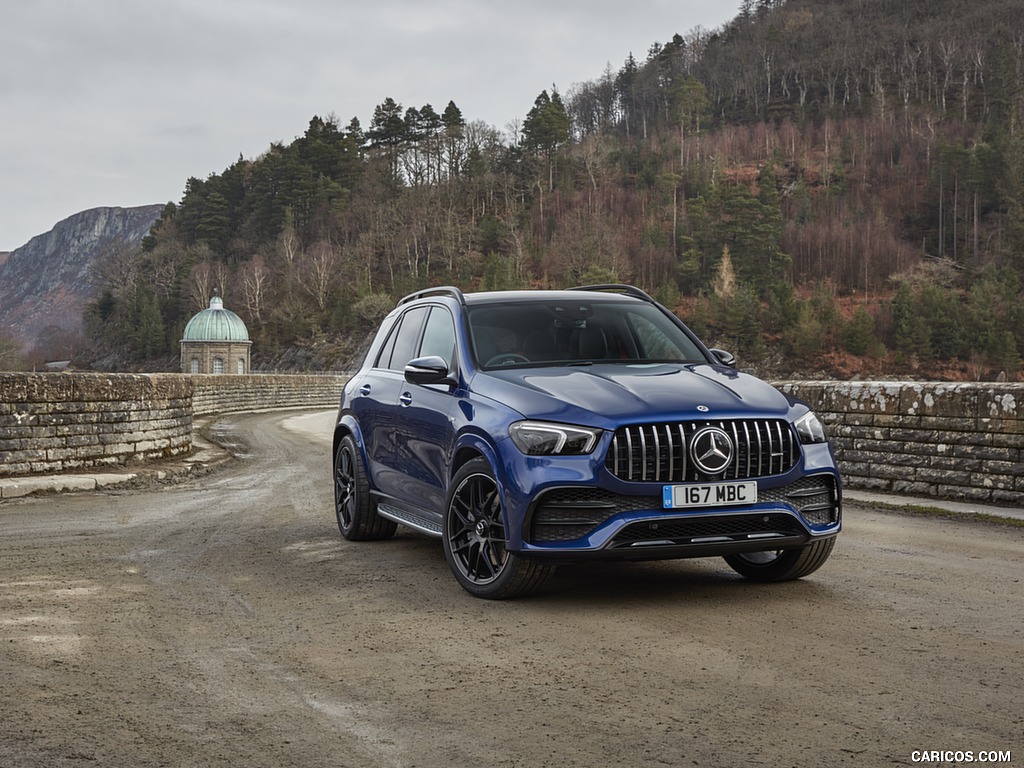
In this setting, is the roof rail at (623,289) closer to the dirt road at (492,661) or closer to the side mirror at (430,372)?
the side mirror at (430,372)

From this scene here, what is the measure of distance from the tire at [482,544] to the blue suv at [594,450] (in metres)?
0.01

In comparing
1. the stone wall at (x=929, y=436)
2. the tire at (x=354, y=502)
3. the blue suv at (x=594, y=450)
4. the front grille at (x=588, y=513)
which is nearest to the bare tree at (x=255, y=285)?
the stone wall at (x=929, y=436)

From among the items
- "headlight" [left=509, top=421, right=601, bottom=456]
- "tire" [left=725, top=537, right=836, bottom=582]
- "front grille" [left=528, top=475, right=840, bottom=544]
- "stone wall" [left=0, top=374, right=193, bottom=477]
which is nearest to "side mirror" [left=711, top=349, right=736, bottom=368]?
"tire" [left=725, top=537, right=836, bottom=582]

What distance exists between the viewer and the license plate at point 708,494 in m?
6.13

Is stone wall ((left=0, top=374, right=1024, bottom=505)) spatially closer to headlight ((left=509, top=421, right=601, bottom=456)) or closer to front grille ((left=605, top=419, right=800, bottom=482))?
front grille ((left=605, top=419, right=800, bottom=482))

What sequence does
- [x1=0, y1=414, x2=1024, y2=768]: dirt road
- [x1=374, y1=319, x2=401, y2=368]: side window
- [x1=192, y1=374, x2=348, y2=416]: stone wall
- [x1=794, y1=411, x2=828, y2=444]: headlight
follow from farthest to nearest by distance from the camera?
1. [x1=192, y1=374, x2=348, y2=416]: stone wall
2. [x1=374, y1=319, x2=401, y2=368]: side window
3. [x1=794, y1=411, x2=828, y2=444]: headlight
4. [x1=0, y1=414, x2=1024, y2=768]: dirt road

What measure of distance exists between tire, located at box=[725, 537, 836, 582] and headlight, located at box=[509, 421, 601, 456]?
1.35 metres

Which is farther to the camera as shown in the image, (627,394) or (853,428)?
(853,428)

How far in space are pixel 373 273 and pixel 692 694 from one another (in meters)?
129

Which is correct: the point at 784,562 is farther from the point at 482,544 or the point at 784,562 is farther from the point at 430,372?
the point at 430,372

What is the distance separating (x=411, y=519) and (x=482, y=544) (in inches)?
53.8

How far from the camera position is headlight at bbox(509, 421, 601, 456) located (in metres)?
6.20

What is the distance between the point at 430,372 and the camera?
7.35 m

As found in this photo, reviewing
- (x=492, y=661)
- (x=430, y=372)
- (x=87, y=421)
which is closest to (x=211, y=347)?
(x=87, y=421)
